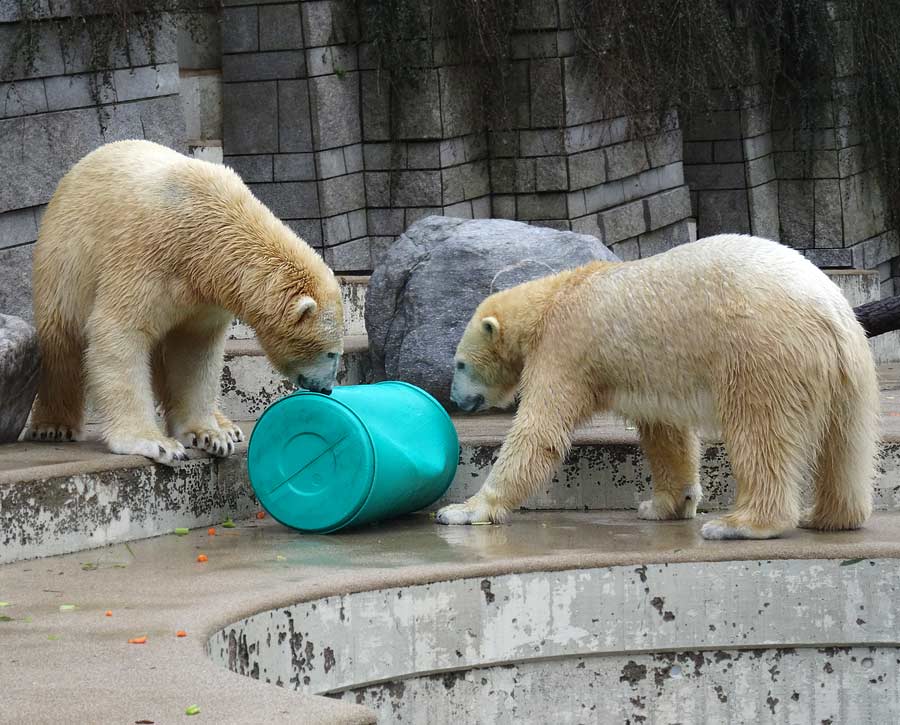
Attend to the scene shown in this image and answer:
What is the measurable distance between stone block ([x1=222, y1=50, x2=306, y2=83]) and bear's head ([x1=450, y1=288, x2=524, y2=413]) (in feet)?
13.8

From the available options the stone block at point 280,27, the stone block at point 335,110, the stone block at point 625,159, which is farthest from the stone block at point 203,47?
the stone block at point 625,159

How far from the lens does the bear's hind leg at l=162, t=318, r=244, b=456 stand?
201 inches

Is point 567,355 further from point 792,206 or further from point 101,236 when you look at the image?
point 792,206

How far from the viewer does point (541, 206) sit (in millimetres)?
9758

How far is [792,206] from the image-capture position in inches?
490

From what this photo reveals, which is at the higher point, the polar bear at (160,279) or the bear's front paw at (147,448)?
the polar bear at (160,279)

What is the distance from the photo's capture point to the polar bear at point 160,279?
475cm

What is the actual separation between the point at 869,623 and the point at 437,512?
1.57 meters

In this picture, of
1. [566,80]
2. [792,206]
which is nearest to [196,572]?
[566,80]

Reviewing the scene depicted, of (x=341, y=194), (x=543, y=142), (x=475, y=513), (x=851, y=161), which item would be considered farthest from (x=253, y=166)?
(x=851, y=161)

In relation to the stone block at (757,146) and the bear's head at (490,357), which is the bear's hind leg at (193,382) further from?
the stone block at (757,146)

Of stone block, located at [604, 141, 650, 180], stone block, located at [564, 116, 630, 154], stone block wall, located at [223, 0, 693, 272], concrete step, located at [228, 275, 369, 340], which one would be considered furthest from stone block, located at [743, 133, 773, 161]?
concrete step, located at [228, 275, 369, 340]

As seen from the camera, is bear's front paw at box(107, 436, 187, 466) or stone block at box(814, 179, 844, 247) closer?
bear's front paw at box(107, 436, 187, 466)

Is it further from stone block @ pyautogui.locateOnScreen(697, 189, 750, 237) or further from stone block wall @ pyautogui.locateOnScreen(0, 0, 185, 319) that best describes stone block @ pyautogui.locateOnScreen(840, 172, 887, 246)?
stone block wall @ pyautogui.locateOnScreen(0, 0, 185, 319)
